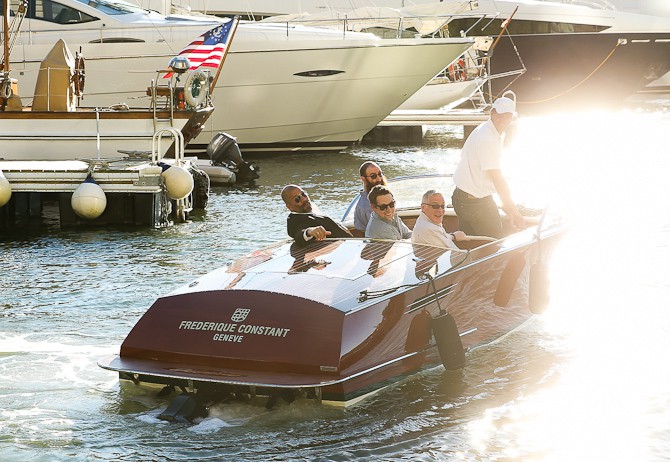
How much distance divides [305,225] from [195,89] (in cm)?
1017

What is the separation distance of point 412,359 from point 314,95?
53.1 feet

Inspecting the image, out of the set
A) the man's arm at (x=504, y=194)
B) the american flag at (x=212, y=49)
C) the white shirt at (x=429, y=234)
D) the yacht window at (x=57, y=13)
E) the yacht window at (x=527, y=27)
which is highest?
the yacht window at (x=527, y=27)

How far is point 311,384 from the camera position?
591 cm

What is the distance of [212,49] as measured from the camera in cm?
1820

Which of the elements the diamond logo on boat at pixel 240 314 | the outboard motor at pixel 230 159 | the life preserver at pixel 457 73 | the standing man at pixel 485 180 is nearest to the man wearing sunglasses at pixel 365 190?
the standing man at pixel 485 180

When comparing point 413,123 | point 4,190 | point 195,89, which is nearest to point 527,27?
point 413,123

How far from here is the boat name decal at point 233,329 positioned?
6.21 meters

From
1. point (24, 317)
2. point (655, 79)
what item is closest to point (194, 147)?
point (24, 317)

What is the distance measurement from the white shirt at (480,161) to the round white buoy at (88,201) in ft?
22.3

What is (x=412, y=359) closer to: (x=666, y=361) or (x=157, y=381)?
(x=157, y=381)

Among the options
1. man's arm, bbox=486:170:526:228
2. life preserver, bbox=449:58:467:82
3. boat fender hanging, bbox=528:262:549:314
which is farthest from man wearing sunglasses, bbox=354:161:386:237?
life preserver, bbox=449:58:467:82

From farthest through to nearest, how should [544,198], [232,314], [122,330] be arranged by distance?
1. [544,198]
2. [122,330]
3. [232,314]

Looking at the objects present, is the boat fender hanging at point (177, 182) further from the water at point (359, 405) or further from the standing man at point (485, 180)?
the standing man at point (485, 180)

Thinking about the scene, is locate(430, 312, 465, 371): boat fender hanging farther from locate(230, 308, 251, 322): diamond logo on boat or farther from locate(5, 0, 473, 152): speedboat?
locate(5, 0, 473, 152): speedboat
